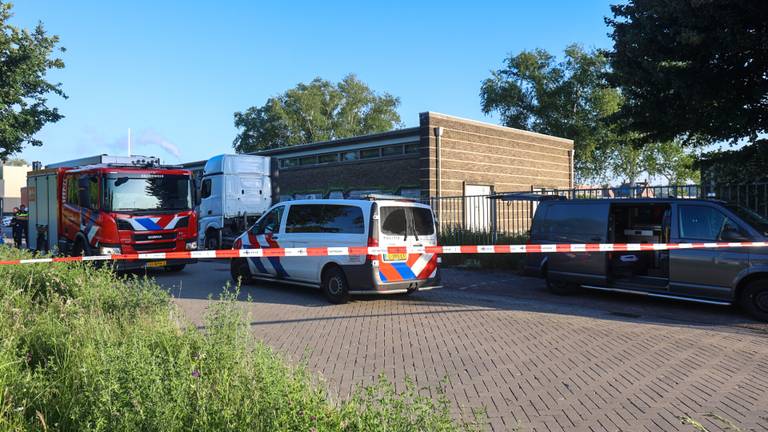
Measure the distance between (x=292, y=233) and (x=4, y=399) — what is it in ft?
23.5

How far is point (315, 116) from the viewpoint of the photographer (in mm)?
55562

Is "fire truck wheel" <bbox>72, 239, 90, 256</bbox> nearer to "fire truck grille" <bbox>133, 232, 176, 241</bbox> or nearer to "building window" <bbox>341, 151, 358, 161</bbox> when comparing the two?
"fire truck grille" <bbox>133, 232, 176, 241</bbox>

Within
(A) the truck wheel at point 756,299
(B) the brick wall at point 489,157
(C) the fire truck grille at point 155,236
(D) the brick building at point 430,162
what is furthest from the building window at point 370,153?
(A) the truck wheel at point 756,299

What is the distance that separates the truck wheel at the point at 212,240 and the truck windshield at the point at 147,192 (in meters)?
4.77

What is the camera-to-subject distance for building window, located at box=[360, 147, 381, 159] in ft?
80.5

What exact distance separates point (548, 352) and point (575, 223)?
4533 mm

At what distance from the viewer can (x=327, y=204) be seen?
10039 millimetres

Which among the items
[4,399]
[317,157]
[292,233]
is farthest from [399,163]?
[4,399]

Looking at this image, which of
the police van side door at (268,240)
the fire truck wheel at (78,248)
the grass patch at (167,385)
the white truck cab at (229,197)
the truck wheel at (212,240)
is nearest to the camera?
the grass patch at (167,385)

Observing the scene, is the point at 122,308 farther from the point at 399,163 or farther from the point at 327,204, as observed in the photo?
the point at 399,163

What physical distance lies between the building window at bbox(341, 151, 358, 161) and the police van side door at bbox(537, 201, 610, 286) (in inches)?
617

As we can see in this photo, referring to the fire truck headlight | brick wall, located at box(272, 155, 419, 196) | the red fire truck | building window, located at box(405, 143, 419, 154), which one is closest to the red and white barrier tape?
the fire truck headlight

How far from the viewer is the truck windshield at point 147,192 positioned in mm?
12508

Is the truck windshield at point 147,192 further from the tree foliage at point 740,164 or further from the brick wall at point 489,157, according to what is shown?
the tree foliage at point 740,164
